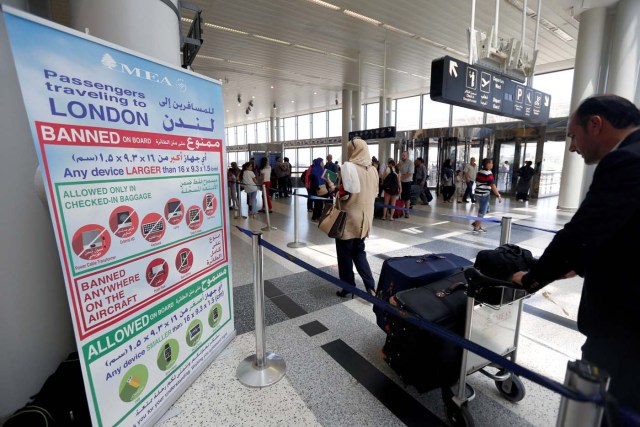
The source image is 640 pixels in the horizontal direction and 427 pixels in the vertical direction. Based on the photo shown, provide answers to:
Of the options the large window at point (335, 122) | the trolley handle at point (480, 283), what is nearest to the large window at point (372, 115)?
the large window at point (335, 122)

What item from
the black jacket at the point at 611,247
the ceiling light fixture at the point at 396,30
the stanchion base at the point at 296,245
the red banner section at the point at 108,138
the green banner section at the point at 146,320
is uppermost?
the ceiling light fixture at the point at 396,30

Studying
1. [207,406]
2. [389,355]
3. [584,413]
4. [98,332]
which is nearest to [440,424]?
[389,355]

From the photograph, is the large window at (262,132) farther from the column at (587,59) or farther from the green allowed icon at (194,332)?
the green allowed icon at (194,332)

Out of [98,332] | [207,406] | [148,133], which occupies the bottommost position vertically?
[207,406]

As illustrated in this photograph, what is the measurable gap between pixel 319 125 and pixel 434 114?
904 cm

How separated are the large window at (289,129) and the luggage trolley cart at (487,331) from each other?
2506 cm

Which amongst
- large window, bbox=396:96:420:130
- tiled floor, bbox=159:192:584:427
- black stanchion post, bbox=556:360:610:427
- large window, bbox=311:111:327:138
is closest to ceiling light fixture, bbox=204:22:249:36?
tiled floor, bbox=159:192:584:427

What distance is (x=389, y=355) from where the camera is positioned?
2209mm

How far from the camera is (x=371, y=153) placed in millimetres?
4383

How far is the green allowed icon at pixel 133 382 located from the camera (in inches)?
65.7

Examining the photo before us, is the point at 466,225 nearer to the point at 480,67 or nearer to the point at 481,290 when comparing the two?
the point at 480,67

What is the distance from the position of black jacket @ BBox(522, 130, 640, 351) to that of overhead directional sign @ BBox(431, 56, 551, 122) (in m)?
3.73

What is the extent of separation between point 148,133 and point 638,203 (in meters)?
2.13

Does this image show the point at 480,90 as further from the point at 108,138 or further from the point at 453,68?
the point at 108,138
